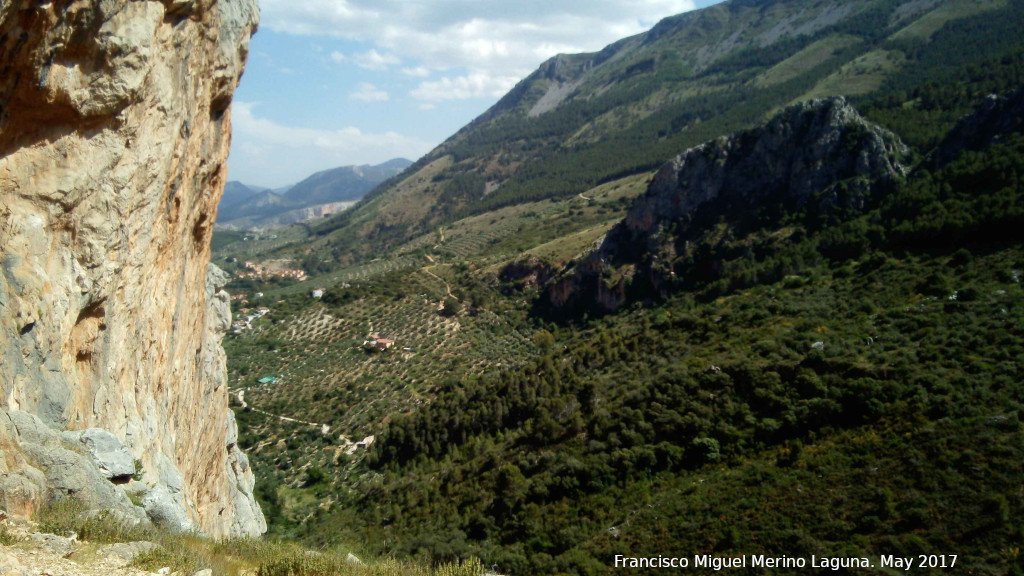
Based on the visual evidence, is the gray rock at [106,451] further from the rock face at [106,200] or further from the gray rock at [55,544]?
the gray rock at [55,544]

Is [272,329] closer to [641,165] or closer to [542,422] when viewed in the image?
[542,422]

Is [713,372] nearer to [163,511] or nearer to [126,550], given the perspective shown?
[163,511]

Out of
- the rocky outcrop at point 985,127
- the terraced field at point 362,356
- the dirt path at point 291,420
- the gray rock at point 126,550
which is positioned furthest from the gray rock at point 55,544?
the rocky outcrop at point 985,127

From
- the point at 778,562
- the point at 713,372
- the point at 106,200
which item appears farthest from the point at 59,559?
the point at 713,372

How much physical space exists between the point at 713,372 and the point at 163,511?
27172mm

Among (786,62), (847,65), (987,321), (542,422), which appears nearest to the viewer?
(987,321)

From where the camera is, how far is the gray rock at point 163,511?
1023 centimetres

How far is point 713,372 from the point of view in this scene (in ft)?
98.0

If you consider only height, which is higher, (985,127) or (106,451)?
(985,127)

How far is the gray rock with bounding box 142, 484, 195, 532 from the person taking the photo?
33.6 ft

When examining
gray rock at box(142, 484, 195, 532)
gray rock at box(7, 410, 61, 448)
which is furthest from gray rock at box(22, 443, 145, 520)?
gray rock at box(142, 484, 195, 532)

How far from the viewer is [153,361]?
1355 centimetres

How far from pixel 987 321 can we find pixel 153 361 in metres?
36.0

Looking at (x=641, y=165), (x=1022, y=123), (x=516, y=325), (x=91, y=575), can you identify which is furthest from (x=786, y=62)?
(x=91, y=575)
